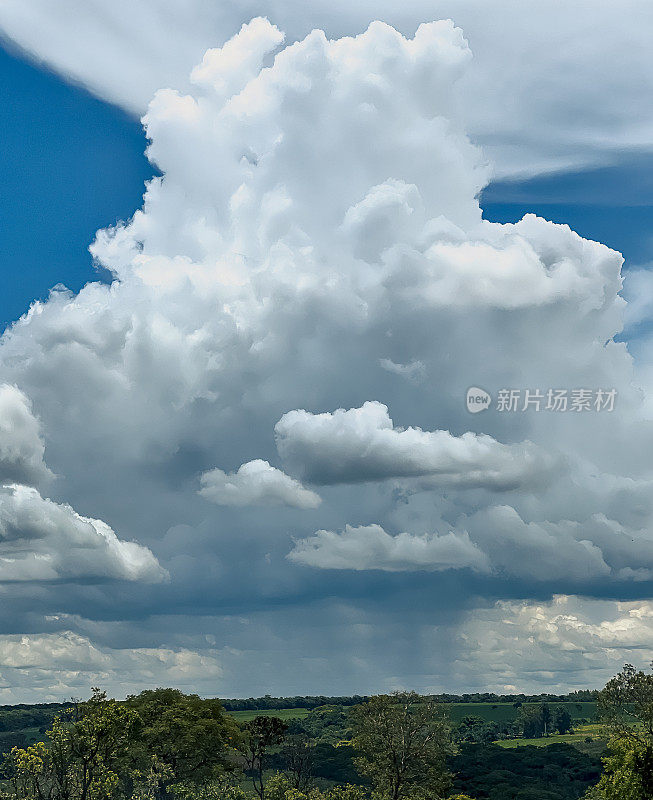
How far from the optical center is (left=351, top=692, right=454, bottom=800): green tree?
104 meters

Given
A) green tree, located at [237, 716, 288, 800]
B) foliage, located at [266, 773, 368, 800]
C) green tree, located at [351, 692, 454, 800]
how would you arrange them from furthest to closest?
green tree, located at [237, 716, 288, 800] < green tree, located at [351, 692, 454, 800] < foliage, located at [266, 773, 368, 800]

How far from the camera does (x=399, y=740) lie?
103375 mm

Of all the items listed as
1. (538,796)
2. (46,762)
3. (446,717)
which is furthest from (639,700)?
(538,796)

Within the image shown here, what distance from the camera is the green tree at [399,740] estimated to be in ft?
340

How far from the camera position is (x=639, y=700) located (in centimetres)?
7719

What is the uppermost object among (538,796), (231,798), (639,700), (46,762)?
(639,700)

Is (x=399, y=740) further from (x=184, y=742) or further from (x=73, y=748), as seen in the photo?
(x=73, y=748)

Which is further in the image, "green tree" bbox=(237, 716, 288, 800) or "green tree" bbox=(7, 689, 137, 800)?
"green tree" bbox=(237, 716, 288, 800)

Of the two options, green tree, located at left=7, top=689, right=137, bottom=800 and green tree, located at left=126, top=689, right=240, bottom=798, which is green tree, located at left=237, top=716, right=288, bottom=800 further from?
green tree, located at left=7, top=689, right=137, bottom=800

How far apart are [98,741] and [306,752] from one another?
256 ft

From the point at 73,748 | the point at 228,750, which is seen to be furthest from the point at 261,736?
the point at 73,748

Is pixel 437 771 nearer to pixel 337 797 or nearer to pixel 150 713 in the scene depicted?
pixel 337 797

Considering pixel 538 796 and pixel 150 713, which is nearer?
pixel 150 713

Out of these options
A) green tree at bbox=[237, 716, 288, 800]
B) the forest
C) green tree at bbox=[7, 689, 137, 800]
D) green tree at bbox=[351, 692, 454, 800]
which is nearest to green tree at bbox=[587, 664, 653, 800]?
the forest
